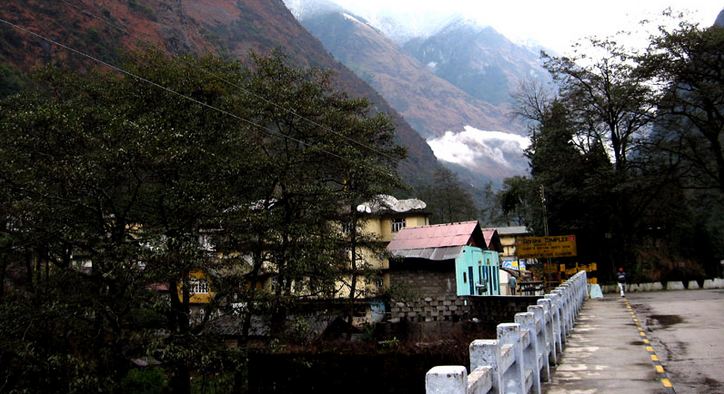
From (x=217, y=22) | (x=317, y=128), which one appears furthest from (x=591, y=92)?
(x=217, y=22)

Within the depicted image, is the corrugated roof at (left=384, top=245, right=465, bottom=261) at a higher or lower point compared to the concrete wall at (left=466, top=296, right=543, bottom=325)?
higher

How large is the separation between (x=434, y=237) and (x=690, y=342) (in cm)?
2564

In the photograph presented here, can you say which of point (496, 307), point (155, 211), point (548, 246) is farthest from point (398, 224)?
point (155, 211)

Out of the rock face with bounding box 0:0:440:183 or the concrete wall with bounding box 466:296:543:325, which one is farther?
the rock face with bounding box 0:0:440:183

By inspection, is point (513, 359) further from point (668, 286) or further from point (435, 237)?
point (668, 286)

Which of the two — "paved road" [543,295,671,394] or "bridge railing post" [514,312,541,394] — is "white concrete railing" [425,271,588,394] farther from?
"paved road" [543,295,671,394]

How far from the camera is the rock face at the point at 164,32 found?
68.6 meters

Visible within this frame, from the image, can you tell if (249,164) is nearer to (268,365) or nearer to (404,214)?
(268,365)

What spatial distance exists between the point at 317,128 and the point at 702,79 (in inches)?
1085

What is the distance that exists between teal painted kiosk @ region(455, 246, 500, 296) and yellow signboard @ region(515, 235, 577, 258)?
356 cm

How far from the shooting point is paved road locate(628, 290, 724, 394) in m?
9.08

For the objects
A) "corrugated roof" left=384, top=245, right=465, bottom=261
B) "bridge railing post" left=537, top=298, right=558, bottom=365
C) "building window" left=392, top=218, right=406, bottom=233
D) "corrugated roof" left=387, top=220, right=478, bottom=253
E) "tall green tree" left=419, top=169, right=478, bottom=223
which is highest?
"tall green tree" left=419, top=169, right=478, bottom=223

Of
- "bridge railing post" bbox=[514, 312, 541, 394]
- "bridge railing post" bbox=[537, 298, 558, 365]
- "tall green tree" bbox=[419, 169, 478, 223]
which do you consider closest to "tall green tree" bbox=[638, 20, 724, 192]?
"bridge railing post" bbox=[537, 298, 558, 365]

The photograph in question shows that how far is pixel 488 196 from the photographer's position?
9469 centimetres
